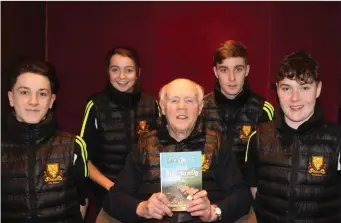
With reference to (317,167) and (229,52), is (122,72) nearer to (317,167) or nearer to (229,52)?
(229,52)

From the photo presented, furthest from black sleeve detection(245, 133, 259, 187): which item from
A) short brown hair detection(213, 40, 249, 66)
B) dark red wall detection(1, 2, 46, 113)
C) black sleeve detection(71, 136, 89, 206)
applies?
dark red wall detection(1, 2, 46, 113)

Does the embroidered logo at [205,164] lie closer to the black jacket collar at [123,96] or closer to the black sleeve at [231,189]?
the black sleeve at [231,189]

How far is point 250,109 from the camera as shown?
3500 mm

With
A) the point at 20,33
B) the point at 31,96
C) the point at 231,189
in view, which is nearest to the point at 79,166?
the point at 31,96

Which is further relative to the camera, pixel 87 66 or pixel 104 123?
pixel 87 66

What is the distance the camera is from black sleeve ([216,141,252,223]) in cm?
252

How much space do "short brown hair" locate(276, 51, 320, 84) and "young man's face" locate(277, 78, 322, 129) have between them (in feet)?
0.08

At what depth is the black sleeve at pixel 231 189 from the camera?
99.3 inches

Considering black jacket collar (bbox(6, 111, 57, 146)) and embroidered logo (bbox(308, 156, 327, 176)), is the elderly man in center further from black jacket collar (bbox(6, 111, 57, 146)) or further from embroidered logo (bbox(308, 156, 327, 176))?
black jacket collar (bbox(6, 111, 57, 146))

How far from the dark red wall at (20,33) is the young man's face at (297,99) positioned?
190cm

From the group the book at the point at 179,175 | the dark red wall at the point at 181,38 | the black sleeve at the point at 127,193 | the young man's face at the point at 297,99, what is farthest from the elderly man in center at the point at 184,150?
the dark red wall at the point at 181,38

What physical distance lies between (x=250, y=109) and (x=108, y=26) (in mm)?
1924

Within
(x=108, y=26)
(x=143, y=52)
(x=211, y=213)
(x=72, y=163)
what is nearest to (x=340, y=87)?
(x=143, y=52)

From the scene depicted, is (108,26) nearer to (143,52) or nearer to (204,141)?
(143,52)
